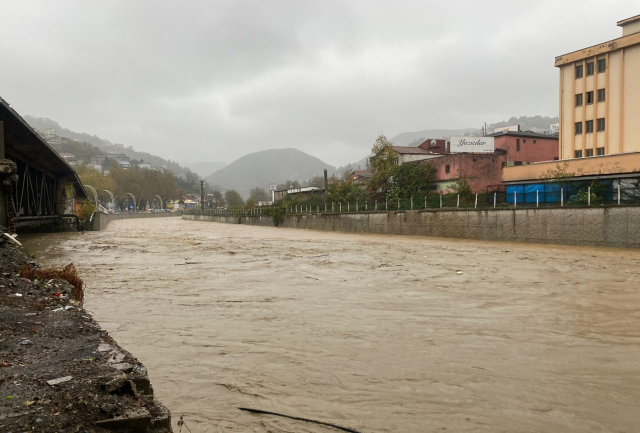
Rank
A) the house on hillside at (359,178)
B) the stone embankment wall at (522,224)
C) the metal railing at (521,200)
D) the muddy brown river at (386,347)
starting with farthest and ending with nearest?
the house on hillside at (359,178), the metal railing at (521,200), the stone embankment wall at (522,224), the muddy brown river at (386,347)

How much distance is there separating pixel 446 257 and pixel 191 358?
1548cm

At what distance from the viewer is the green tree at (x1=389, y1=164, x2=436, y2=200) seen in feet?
164

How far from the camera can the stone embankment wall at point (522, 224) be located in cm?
2433

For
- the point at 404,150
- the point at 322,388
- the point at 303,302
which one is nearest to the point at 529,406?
the point at 322,388

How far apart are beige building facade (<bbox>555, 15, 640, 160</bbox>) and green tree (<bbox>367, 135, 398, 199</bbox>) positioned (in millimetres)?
17859

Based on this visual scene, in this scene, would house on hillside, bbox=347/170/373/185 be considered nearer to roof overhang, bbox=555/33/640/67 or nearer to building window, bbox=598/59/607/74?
roof overhang, bbox=555/33/640/67

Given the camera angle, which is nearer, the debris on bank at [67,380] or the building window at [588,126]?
the debris on bank at [67,380]

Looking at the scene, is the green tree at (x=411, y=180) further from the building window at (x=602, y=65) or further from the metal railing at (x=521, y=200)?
the building window at (x=602, y=65)

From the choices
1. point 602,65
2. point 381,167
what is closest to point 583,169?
point 602,65

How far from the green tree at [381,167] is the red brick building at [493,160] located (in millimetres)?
4063

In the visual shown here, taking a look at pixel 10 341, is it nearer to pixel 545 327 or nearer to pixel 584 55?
pixel 545 327

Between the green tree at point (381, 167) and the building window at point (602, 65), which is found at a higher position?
the building window at point (602, 65)

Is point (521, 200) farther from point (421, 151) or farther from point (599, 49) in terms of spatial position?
point (421, 151)

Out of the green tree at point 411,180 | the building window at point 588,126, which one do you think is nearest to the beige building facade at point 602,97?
the building window at point 588,126
